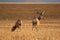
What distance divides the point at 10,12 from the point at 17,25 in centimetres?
754

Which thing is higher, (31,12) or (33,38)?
(33,38)

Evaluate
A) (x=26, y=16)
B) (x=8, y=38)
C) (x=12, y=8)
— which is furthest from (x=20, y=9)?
(x=8, y=38)

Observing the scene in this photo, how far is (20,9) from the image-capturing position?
24.4m

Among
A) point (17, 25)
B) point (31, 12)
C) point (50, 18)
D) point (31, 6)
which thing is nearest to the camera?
point (17, 25)

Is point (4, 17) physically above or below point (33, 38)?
below

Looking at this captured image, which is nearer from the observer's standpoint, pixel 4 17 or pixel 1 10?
pixel 4 17

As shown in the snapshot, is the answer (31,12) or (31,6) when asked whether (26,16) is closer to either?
(31,12)

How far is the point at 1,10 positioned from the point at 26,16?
9.92 ft

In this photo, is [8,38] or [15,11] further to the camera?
[15,11]

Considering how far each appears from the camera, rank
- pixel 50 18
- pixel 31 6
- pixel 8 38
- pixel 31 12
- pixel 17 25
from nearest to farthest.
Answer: pixel 8 38 < pixel 17 25 < pixel 50 18 < pixel 31 12 < pixel 31 6

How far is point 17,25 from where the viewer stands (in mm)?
16047

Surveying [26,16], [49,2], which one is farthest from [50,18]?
[49,2]

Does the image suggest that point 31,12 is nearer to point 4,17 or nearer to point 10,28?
point 4,17

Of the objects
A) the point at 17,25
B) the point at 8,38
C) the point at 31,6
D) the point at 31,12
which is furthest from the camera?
the point at 31,6
